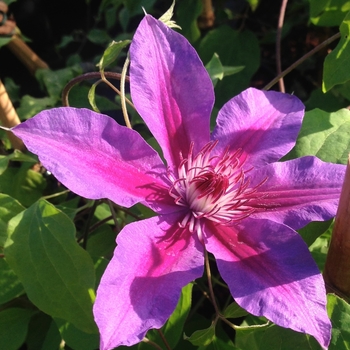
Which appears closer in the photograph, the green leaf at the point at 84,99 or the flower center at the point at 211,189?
the flower center at the point at 211,189

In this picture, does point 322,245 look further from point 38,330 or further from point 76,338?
point 38,330

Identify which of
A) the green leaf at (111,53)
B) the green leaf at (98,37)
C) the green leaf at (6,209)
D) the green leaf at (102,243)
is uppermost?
the green leaf at (111,53)

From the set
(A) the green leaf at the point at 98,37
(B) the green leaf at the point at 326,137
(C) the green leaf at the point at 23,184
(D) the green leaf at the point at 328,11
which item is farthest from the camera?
(A) the green leaf at the point at 98,37

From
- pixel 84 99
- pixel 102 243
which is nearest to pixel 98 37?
pixel 84 99

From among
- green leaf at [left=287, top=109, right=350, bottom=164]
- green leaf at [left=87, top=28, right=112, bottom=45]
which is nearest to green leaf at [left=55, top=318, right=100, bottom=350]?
green leaf at [left=287, top=109, right=350, bottom=164]

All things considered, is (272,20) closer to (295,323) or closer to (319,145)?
(319,145)

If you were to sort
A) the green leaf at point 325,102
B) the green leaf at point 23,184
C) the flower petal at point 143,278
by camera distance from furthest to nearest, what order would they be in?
the green leaf at point 325,102, the green leaf at point 23,184, the flower petal at point 143,278

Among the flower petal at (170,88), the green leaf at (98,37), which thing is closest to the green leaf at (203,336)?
the flower petal at (170,88)

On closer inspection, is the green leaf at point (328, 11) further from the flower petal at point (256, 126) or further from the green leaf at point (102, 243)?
the green leaf at point (102, 243)
